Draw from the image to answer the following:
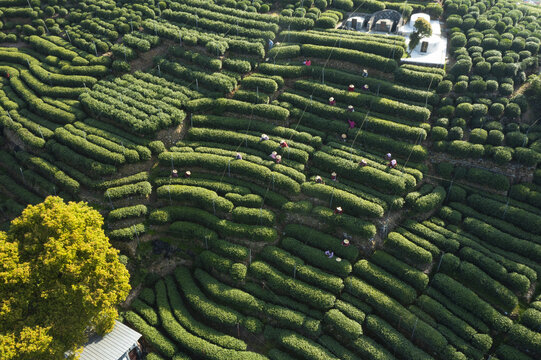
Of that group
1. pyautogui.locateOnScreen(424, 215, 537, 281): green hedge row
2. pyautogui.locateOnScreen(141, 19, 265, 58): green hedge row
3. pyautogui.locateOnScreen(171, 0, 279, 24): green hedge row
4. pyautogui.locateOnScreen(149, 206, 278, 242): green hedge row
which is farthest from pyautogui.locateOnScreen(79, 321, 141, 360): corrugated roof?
pyautogui.locateOnScreen(171, 0, 279, 24): green hedge row

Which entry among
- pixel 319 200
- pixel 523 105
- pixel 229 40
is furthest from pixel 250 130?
pixel 523 105

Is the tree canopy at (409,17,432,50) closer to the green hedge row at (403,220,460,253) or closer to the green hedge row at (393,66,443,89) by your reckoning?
the green hedge row at (393,66,443,89)

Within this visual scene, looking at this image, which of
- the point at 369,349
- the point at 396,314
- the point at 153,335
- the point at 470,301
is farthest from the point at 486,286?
the point at 153,335

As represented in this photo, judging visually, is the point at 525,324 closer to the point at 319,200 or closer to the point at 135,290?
the point at 319,200

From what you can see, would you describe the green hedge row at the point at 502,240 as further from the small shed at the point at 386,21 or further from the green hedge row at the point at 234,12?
the green hedge row at the point at 234,12

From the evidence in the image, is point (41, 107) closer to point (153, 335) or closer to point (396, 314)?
point (153, 335)

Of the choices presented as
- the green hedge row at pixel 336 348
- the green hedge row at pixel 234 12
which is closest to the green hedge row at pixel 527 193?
the green hedge row at pixel 336 348
